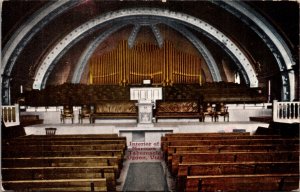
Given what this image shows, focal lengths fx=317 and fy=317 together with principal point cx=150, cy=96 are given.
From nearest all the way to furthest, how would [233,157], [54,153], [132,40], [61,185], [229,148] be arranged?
[61,185]
[233,157]
[54,153]
[229,148]
[132,40]

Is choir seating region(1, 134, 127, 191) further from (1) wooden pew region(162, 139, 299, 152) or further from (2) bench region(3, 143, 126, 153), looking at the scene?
(1) wooden pew region(162, 139, 299, 152)

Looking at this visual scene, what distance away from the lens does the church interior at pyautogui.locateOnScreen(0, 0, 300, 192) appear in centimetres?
314

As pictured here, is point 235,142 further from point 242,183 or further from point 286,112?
point 286,112

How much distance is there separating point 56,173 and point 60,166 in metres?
0.39

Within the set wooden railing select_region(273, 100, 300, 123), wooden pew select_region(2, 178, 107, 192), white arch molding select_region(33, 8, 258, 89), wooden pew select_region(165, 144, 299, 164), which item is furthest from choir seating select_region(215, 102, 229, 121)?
wooden pew select_region(2, 178, 107, 192)

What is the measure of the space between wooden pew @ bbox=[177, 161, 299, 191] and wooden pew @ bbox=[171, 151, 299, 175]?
401mm

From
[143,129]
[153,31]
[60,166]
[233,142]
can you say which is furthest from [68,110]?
[153,31]

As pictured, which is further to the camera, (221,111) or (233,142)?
(221,111)

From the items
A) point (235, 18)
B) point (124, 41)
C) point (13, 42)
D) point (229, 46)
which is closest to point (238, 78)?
point (229, 46)

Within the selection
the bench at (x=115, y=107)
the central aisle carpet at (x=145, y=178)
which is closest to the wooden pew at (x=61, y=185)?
the central aisle carpet at (x=145, y=178)

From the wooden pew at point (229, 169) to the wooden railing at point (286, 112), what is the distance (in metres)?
5.17

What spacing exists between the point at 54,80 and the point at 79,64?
1.34 meters

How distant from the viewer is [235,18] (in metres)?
11.9

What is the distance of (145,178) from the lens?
420 centimetres
